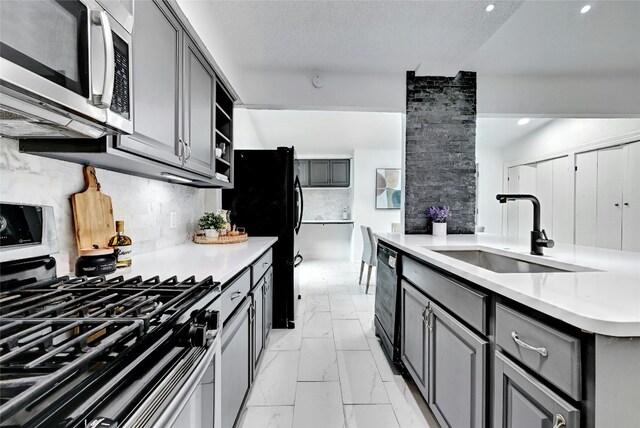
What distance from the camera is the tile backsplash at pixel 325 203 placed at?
678 cm

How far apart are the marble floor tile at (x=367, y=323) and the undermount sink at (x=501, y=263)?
1228mm

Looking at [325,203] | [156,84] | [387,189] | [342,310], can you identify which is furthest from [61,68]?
[325,203]

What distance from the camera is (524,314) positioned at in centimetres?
85

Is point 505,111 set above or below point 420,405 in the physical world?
above

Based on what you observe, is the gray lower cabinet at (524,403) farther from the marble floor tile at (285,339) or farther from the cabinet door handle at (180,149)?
the marble floor tile at (285,339)

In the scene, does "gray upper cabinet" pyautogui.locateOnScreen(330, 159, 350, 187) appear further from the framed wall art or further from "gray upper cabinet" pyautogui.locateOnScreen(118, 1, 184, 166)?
"gray upper cabinet" pyautogui.locateOnScreen(118, 1, 184, 166)

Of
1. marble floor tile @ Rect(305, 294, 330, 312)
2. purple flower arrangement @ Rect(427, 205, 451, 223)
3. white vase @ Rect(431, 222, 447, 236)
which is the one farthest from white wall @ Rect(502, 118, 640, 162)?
marble floor tile @ Rect(305, 294, 330, 312)

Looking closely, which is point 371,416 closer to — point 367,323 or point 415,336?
point 415,336

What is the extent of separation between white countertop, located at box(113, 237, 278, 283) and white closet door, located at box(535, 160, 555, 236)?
19.3 feet

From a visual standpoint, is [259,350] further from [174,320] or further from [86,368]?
[86,368]

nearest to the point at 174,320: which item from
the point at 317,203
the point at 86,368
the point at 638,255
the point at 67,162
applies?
the point at 86,368

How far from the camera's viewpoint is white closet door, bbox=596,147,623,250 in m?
4.24

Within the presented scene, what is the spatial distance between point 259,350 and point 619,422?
1816mm

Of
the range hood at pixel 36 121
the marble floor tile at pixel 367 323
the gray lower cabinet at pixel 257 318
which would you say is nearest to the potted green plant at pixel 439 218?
the marble floor tile at pixel 367 323
